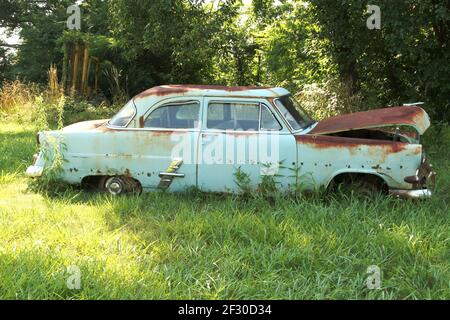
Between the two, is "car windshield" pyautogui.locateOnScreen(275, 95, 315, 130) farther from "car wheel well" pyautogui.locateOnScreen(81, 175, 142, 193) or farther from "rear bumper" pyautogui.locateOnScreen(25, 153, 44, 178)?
"rear bumper" pyautogui.locateOnScreen(25, 153, 44, 178)

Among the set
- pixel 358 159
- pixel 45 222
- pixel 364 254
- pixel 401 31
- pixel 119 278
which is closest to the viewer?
pixel 119 278

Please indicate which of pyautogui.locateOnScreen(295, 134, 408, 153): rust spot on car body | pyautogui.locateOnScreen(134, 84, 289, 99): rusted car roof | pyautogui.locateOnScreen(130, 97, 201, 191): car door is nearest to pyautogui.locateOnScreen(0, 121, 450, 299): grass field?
pyautogui.locateOnScreen(130, 97, 201, 191): car door

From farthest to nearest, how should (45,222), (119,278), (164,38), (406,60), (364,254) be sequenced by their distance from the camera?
(164,38), (406,60), (45,222), (364,254), (119,278)

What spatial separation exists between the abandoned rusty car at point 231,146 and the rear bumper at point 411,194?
1 centimetres

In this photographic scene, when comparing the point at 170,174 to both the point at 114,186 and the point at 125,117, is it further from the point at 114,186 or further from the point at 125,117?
the point at 125,117

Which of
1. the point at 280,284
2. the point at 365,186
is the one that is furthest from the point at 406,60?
the point at 280,284

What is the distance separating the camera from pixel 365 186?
5.67m

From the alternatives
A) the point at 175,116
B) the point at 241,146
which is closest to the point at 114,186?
the point at 175,116

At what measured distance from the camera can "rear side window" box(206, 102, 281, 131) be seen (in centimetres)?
585

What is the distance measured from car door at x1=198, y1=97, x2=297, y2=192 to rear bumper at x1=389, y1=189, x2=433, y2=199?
1.14 m

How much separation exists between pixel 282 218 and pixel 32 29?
669 inches

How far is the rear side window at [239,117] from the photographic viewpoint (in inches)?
230

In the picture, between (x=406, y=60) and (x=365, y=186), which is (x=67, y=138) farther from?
(x=406, y=60)

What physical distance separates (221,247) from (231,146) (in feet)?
5.66
